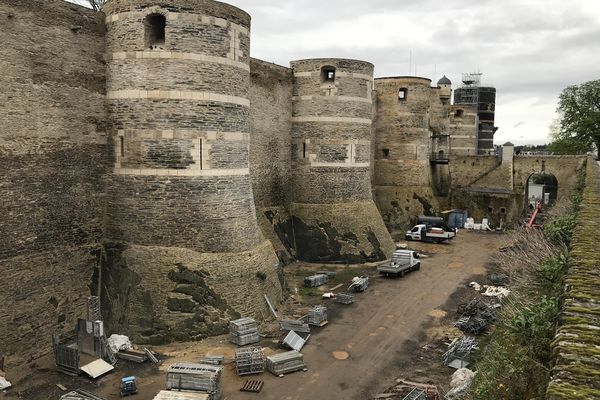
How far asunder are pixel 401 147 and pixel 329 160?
11042mm

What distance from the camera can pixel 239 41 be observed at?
1739cm

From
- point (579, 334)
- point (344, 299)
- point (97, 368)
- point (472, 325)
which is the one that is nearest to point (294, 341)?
point (344, 299)

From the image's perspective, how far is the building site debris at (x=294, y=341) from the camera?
1541 cm

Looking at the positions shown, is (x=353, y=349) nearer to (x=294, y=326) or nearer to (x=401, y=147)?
(x=294, y=326)

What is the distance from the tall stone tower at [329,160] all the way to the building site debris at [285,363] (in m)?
12.0

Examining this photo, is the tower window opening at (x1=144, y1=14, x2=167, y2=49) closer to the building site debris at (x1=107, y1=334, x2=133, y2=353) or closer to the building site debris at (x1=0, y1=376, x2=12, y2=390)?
the building site debris at (x1=107, y1=334, x2=133, y2=353)

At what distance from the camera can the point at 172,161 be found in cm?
1617

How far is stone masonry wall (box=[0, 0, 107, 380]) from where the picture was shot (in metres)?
14.0

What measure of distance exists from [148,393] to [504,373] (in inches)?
363

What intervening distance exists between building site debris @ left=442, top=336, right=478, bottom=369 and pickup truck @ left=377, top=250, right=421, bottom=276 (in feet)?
27.8

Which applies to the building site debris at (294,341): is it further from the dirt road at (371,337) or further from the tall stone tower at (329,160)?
the tall stone tower at (329,160)

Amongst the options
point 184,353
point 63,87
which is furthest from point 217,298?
point 63,87

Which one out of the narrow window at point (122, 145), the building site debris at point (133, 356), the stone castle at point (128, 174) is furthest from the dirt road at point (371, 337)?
the narrow window at point (122, 145)

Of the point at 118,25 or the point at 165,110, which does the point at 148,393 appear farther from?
the point at 118,25
